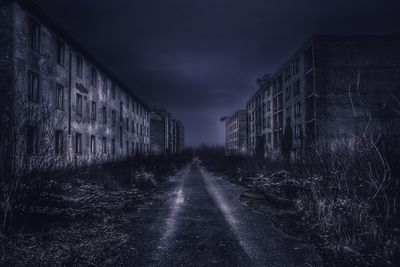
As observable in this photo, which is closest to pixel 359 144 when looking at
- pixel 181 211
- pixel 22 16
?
pixel 181 211

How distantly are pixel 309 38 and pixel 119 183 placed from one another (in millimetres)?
19337

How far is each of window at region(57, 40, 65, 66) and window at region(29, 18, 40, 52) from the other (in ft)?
7.67

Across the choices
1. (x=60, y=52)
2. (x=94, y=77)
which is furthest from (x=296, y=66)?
(x=60, y=52)

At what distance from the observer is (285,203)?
9977 mm

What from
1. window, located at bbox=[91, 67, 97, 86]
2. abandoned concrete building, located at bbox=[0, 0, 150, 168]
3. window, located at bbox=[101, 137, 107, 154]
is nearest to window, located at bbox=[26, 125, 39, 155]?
abandoned concrete building, located at bbox=[0, 0, 150, 168]

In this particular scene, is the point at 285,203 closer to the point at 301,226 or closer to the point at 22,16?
the point at 301,226

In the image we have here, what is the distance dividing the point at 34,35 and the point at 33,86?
8.19 ft

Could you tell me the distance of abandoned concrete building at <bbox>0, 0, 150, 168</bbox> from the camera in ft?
20.8

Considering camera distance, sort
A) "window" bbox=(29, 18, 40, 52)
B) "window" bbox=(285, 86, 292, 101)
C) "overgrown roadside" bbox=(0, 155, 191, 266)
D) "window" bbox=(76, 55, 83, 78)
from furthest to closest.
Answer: "window" bbox=(285, 86, 292, 101)
"window" bbox=(76, 55, 83, 78)
"window" bbox=(29, 18, 40, 52)
"overgrown roadside" bbox=(0, 155, 191, 266)

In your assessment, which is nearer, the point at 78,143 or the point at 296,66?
the point at 78,143

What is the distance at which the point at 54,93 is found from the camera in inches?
639

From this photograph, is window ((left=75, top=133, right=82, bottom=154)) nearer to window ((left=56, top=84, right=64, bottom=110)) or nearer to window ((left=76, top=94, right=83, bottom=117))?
window ((left=76, top=94, right=83, bottom=117))

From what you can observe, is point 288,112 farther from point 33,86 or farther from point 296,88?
point 33,86

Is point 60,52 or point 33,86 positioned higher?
point 60,52
